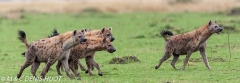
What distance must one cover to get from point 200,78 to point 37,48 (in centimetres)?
289

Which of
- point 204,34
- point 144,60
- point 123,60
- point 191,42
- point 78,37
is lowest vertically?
point 144,60

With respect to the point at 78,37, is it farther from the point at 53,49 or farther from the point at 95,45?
the point at 95,45

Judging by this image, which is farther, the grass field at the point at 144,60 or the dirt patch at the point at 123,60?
the dirt patch at the point at 123,60

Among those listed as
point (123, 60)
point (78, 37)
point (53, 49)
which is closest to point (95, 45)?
point (78, 37)

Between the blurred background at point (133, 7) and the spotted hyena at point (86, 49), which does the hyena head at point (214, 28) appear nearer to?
the spotted hyena at point (86, 49)

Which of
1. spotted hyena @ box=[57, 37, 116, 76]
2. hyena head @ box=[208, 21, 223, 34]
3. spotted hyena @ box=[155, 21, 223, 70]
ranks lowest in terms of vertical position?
spotted hyena @ box=[155, 21, 223, 70]

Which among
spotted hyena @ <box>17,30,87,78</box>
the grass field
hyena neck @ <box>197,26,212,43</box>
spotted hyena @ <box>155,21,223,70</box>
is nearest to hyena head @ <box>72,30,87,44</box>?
spotted hyena @ <box>17,30,87,78</box>

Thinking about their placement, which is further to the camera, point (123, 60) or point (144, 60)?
point (144, 60)

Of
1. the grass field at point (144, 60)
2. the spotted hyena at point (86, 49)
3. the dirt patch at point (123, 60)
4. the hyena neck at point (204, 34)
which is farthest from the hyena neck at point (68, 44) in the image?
the dirt patch at point (123, 60)

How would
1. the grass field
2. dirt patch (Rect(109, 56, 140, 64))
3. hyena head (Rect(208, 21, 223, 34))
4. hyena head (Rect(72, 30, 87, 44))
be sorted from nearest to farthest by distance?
hyena head (Rect(72, 30, 87, 44)) < the grass field < hyena head (Rect(208, 21, 223, 34)) < dirt patch (Rect(109, 56, 140, 64))

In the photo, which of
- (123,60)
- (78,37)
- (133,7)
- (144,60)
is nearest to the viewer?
(78,37)

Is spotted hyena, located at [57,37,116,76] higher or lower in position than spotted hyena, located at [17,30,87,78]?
lower

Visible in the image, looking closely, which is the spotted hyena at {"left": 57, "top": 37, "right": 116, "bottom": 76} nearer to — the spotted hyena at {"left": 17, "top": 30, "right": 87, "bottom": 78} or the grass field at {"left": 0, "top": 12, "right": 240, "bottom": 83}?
the grass field at {"left": 0, "top": 12, "right": 240, "bottom": 83}

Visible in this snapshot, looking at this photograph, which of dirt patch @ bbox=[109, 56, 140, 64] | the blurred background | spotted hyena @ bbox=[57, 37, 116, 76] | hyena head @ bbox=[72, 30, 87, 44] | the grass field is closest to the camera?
hyena head @ bbox=[72, 30, 87, 44]
